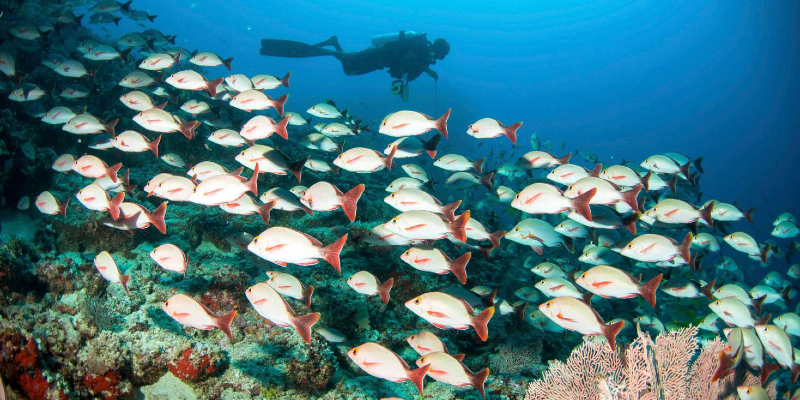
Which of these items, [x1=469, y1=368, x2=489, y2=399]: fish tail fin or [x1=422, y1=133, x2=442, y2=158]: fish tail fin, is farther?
[x1=422, y1=133, x2=442, y2=158]: fish tail fin

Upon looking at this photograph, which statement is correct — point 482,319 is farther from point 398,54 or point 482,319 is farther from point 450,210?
point 398,54

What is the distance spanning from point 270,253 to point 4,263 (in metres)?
4.25

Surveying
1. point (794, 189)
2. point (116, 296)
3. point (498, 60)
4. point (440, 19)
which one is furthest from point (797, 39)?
point (440, 19)

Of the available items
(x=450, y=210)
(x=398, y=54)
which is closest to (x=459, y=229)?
(x=450, y=210)

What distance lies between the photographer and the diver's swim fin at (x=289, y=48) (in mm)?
20625

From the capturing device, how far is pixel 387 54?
1900 centimetres

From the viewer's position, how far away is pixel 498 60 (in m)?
164

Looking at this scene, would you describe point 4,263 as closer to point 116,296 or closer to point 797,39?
point 116,296

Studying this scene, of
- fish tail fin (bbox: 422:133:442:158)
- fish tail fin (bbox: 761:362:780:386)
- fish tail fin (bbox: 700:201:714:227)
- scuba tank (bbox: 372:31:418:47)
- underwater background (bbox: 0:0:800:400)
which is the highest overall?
scuba tank (bbox: 372:31:418:47)

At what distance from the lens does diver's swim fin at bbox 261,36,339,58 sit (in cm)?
2062

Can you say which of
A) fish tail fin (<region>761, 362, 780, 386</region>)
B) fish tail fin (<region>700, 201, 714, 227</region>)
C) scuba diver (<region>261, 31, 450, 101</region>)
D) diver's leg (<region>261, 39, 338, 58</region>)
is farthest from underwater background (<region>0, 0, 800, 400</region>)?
scuba diver (<region>261, 31, 450, 101</region>)

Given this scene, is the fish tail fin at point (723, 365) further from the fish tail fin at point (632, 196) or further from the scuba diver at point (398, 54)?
the scuba diver at point (398, 54)

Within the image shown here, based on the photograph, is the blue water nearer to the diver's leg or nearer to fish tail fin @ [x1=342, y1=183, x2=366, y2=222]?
the diver's leg

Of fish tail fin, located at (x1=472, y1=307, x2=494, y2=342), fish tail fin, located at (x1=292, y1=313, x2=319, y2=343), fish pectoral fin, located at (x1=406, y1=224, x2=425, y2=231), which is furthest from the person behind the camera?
fish pectoral fin, located at (x1=406, y1=224, x2=425, y2=231)
